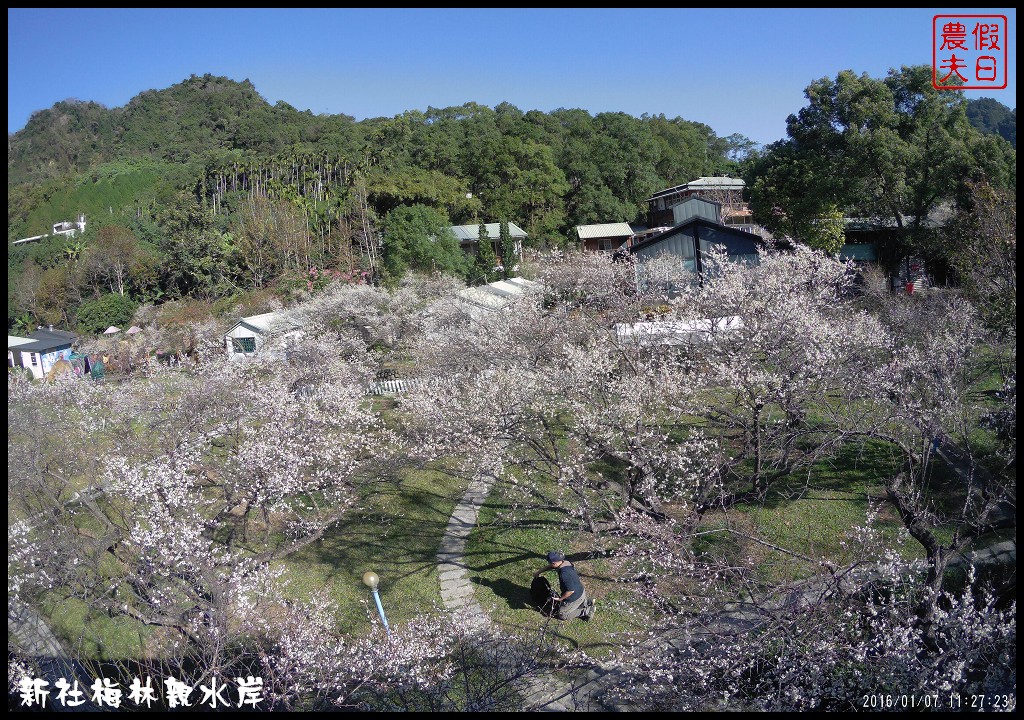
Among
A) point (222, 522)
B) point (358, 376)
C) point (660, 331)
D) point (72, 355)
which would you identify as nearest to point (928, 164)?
point (660, 331)

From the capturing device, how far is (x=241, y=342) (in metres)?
24.2

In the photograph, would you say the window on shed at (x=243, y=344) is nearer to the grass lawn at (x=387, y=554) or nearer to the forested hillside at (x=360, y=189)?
the forested hillside at (x=360, y=189)

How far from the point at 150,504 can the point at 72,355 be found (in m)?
23.6

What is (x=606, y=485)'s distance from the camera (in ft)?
33.4

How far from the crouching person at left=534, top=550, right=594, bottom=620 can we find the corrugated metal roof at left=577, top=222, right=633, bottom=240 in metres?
33.4

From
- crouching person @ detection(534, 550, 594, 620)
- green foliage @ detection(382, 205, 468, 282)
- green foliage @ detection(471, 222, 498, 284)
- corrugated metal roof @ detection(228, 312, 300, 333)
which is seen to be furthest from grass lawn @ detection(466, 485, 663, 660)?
green foliage @ detection(471, 222, 498, 284)

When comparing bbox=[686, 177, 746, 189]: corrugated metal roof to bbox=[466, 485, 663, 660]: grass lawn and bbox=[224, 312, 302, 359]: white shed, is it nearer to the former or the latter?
bbox=[224, 312, 302, 359]: white shed

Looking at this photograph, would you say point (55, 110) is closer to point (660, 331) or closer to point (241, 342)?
point (241, 342)

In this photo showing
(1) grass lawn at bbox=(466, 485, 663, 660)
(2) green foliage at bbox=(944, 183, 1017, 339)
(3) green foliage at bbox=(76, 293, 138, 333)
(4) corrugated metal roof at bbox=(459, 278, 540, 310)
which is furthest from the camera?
(3) green foliage at bbox=(76, 293, 138, 333)

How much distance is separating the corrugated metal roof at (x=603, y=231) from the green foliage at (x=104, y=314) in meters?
27.0

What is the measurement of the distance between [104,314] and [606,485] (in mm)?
31652

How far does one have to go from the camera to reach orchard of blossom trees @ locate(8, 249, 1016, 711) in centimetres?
575

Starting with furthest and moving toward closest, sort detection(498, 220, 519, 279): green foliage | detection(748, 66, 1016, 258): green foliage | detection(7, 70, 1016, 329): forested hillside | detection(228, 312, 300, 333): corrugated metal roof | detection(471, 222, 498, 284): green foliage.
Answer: detection(498, 220, 519, 279): green foliage → detection(471, 222, 498, 284): green foliage → detection(7, 70, 1016, 329): forested hillside → detection(228, 312, 300, 333): corrugated metal roof → detection(748, 66, 1016, 258): green foliage

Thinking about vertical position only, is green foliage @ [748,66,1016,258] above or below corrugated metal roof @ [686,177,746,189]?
below
